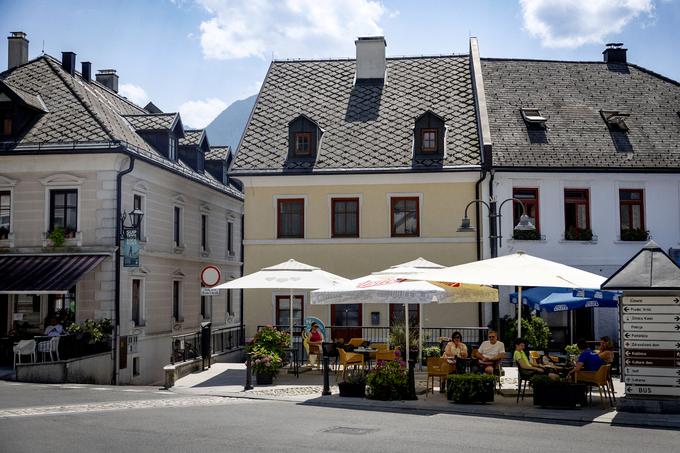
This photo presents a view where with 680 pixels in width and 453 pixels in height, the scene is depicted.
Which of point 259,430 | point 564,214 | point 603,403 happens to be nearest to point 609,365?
point 603,403

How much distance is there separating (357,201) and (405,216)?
179 cm

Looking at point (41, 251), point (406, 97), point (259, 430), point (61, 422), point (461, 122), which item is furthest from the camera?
point (406, 97)

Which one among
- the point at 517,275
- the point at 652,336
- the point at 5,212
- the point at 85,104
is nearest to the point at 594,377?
the point at 652,336

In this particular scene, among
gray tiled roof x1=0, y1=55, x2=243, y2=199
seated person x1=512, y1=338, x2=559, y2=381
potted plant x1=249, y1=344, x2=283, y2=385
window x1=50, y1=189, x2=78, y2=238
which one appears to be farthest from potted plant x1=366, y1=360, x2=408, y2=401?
window x1=50, y1=189, x2=78, y2=238

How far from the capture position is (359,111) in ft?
102

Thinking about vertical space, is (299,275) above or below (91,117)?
below

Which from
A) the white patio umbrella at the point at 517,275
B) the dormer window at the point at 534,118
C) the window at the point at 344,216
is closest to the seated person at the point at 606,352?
the white patio umbrella at the point at 517,275

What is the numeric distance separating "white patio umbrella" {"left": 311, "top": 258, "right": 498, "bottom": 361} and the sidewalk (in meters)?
2.03

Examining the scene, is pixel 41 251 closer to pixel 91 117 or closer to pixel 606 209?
pixel 91 117

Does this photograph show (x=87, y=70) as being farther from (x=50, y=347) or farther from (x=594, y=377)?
(x=594, y=377)

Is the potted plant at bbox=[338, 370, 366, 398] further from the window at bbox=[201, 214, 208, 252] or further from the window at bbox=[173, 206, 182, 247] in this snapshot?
the window at bbox=[201, 214, 208, 252]

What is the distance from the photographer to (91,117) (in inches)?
1104

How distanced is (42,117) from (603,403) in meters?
21.4

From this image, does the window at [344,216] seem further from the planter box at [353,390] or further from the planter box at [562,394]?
the planter box at [562,394]
